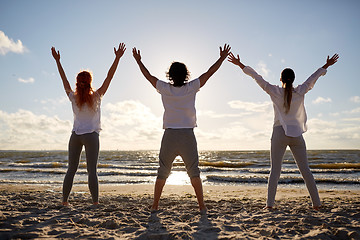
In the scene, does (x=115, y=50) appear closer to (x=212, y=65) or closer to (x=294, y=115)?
(x=212, y=65)

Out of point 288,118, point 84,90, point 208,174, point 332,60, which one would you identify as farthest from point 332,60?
point 208,174

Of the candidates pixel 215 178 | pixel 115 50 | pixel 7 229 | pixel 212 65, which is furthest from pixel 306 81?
pixel 215 178

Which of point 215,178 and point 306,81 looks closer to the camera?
point 306,81

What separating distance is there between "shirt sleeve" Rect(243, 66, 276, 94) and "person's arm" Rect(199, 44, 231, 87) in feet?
1.31

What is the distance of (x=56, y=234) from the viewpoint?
8.67 ft

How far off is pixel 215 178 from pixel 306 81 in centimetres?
1006

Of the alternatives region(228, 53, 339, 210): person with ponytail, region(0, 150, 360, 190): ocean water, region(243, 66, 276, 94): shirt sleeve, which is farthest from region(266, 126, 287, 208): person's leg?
region(0, 150, 360, 190): ocean water

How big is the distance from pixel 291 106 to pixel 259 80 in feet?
1.83

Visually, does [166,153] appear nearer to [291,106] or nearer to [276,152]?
[276,152]

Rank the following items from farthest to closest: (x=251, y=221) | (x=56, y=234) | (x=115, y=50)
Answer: (x=115, y=50) → (x=251, y=221) → (x=56, y=234)

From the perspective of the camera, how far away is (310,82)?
379cm

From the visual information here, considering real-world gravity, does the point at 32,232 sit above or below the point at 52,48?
below

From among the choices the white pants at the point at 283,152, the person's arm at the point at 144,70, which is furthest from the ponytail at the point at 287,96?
the person's arm at the point at 144,70

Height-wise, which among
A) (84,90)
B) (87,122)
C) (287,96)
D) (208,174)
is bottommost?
(208,174)
